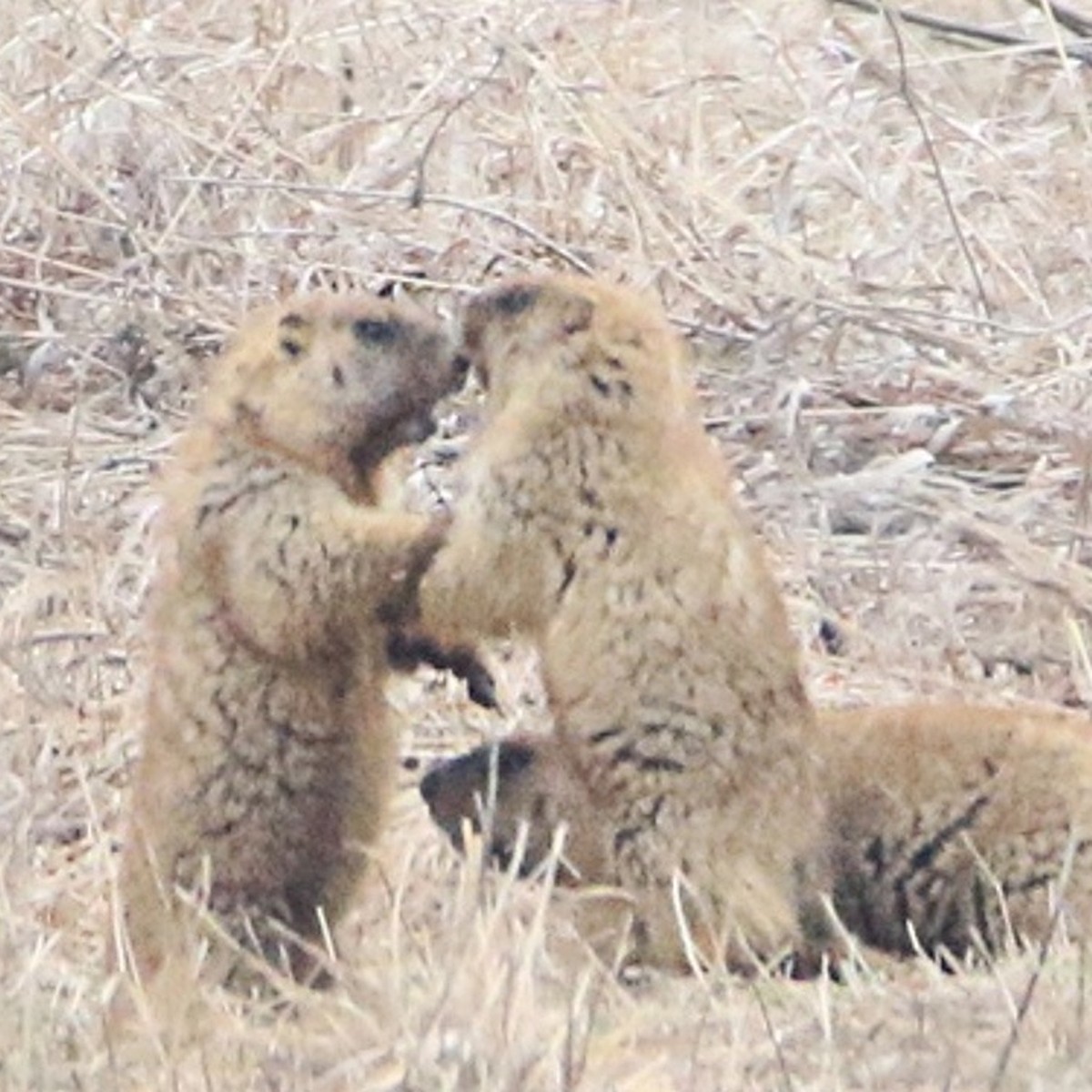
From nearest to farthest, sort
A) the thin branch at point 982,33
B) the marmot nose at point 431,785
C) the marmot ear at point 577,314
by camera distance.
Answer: the marmot ear at point 577,314 < the marmot nose at point 431,785 < the thin branch at point 982,33

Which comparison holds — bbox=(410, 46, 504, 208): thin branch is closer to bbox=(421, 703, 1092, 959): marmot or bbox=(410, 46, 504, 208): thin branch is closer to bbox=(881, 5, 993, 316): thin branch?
bbox=(881, 5, 993, 316): thin branch

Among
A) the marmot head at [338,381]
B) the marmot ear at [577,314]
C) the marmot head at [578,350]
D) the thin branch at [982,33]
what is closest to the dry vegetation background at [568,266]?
the thin branch at [982,33]

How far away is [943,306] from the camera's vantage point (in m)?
8.84

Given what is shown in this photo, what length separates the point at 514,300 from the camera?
19.5ft

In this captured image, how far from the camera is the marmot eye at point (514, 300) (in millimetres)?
5926

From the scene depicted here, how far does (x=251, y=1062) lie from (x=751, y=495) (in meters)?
3.28

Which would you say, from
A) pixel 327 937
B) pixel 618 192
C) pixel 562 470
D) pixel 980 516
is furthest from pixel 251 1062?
pixel 618 192

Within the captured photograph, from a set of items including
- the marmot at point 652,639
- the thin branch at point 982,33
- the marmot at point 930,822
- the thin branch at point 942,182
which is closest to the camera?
the marmot at point 652,639

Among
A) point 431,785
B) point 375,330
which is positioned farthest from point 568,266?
point 431,785

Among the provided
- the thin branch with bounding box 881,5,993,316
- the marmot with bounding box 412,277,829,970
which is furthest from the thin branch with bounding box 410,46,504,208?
the marmot with bounding box 412,277,829,970

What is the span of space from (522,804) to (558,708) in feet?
0.63

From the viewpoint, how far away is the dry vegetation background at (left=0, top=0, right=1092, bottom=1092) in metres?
7.28

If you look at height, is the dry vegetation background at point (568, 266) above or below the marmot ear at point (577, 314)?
below

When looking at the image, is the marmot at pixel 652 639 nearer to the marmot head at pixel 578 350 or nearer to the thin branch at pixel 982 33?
the marmot head at pixel 578 350
